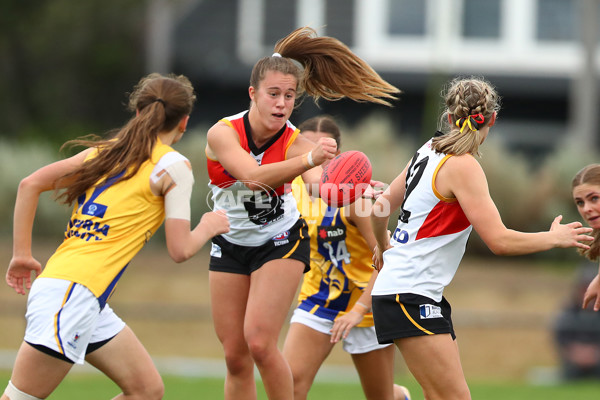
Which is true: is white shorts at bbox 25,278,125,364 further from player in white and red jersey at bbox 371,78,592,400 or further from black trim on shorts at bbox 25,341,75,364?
player in white and red jersey at bbox 371,78,592,400

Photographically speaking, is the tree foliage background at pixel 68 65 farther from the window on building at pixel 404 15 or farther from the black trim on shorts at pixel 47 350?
the black trim on shorts at pixel 47 350

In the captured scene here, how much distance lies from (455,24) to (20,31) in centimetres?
918

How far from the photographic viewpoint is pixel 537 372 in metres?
12.0

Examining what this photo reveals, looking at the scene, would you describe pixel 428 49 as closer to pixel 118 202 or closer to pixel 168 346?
pixel 168 346

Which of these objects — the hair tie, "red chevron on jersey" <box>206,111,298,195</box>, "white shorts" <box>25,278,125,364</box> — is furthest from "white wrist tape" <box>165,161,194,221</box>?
the hair tie

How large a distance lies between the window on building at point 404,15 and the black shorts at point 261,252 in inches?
584

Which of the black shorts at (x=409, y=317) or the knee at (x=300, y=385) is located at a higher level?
the black shorts at (x=409, y=317)

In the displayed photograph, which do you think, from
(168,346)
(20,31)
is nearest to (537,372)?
(168,346)

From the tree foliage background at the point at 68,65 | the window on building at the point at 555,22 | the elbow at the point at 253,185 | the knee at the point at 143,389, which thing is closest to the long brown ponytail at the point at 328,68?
the elbow at the point at 253,185

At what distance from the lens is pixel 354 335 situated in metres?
5.47

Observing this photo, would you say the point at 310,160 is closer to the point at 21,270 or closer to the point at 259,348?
the point at 259,348

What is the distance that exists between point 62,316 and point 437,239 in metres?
1.86

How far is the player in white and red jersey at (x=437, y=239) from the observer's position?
4.11 metres

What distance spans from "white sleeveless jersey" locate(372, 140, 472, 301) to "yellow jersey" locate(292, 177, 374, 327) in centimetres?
120
